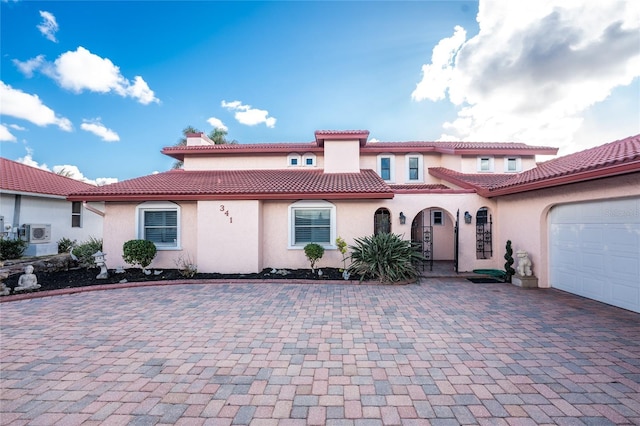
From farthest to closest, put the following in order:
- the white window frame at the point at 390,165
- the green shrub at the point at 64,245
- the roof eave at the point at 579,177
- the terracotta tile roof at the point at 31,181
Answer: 1. the white window frame at the point at 390,165
2. the green shrub at the point at 64,245
3. the terracotta tile roof at the point at 31,181
4. the roof eave at the point at 579,177

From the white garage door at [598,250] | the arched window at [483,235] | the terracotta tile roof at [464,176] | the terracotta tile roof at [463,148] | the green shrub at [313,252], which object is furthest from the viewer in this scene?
the terracotta tile roof at [463,148]

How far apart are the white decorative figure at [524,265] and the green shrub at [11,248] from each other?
1979 cm

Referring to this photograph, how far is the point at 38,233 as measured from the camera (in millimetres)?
12812

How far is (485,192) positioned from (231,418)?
10.9 meters

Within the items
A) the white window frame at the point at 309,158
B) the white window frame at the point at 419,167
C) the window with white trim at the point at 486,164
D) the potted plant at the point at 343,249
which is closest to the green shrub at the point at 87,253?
the potted plant at the point at 343,249

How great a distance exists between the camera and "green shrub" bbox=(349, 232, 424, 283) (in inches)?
343

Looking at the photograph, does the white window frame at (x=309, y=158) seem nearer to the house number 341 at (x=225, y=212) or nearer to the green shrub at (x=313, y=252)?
the house number 341 at (x=225, y=212)

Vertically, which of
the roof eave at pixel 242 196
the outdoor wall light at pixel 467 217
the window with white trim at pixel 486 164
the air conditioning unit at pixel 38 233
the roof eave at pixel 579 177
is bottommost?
the air conditioning unit at pixel 38 233

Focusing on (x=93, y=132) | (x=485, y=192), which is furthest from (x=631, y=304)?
(x=93, y=132)

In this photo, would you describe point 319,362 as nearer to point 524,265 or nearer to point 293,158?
point 524,265

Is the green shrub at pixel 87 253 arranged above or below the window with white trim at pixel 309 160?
below

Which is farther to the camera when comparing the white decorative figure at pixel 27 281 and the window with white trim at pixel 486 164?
the window with white trim at pixel 486 164

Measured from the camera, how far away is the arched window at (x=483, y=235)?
36.0 ft

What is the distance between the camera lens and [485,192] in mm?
10062
